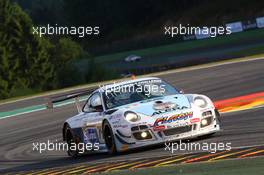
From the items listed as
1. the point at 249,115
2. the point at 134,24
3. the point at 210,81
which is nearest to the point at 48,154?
the point at 249,115

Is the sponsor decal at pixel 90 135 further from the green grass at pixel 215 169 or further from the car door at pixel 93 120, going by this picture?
the green grass at pixel 215 169

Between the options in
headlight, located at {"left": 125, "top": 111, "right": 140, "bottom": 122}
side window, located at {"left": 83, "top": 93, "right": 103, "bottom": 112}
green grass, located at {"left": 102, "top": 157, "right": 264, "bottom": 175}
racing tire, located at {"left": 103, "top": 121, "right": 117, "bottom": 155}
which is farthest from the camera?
side window, located at {"left": 83, "top": 93, "right": 103, "bottom": 112}

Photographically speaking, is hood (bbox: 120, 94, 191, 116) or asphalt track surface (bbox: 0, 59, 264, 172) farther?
asphalt track surface (bbox: 0, 59, 264, 172)

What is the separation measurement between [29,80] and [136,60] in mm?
8539

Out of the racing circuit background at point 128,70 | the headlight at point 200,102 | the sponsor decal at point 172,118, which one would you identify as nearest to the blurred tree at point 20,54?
the racing circuit background at point 128,70

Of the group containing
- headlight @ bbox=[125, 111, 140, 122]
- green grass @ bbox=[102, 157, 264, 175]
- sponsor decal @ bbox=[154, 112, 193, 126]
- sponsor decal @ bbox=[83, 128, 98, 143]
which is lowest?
green grass @ bbox=[102, 157, 264, 175]

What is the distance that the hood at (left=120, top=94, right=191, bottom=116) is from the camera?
36.0 feet

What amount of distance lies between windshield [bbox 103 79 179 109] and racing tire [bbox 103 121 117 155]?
0.41 m

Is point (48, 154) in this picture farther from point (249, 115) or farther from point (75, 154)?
point (249, 115)

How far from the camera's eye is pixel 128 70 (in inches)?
2126

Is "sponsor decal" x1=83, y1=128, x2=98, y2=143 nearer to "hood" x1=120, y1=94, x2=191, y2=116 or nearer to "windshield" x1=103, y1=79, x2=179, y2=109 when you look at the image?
"windshield" x1=103, y1=79, x2=179, y2=109

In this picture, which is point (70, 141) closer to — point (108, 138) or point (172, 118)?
point (108, 138)

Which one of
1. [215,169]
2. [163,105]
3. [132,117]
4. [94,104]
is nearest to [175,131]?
[163,105]

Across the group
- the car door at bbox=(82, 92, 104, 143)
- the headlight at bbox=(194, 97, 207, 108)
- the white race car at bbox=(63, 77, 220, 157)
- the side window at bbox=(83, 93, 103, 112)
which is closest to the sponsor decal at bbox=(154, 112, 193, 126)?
the white race car at bbox=(63, 77, 220, 157)
